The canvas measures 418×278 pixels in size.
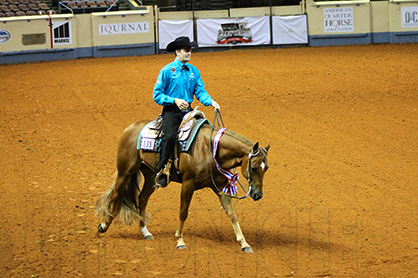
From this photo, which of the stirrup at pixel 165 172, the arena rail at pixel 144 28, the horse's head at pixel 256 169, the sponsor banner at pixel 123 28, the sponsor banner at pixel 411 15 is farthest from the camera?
the sponsor banner at pixel 411 15

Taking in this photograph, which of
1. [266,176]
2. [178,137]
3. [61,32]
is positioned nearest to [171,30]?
[61,32]

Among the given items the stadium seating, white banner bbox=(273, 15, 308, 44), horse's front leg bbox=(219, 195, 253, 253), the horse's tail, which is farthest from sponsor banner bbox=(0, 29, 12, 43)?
horse's front leg bbox=(219, 195, 253, 253)

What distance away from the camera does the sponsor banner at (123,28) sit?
83.7 ft

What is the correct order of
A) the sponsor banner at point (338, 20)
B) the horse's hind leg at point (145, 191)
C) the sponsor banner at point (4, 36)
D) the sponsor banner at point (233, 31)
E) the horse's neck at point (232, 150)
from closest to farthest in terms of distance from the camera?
the horse's neck at point (232, 150)
the horse's hind leg at point (145, 191)
the sponsor banner at point (4, 36)
the sponsor banner at point (233, 31)
the sponsor banner at point (338, 20)

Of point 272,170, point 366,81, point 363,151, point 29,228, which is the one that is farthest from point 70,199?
point 366,81

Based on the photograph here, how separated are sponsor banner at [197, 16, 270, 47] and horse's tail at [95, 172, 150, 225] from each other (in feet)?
58.8

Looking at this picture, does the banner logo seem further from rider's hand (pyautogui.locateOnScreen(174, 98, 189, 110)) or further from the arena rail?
rider's hand (pyautogui.locateOnScreen(174, 98, 189, 110))

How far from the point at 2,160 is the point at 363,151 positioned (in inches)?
328

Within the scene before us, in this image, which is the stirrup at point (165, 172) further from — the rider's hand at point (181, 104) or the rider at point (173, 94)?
the rider's hand at point (181, 104)

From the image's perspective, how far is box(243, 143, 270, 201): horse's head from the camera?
757 centimetres

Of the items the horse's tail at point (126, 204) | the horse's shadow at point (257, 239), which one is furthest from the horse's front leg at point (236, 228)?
the horse's tail at point (126, 204)

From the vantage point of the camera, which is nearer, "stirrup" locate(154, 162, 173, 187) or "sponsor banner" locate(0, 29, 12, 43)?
"stirrup" locate(154, 162, 173, 187)

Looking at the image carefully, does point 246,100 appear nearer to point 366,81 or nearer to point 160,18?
point 366,81

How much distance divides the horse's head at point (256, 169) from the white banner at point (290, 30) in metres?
19.5
